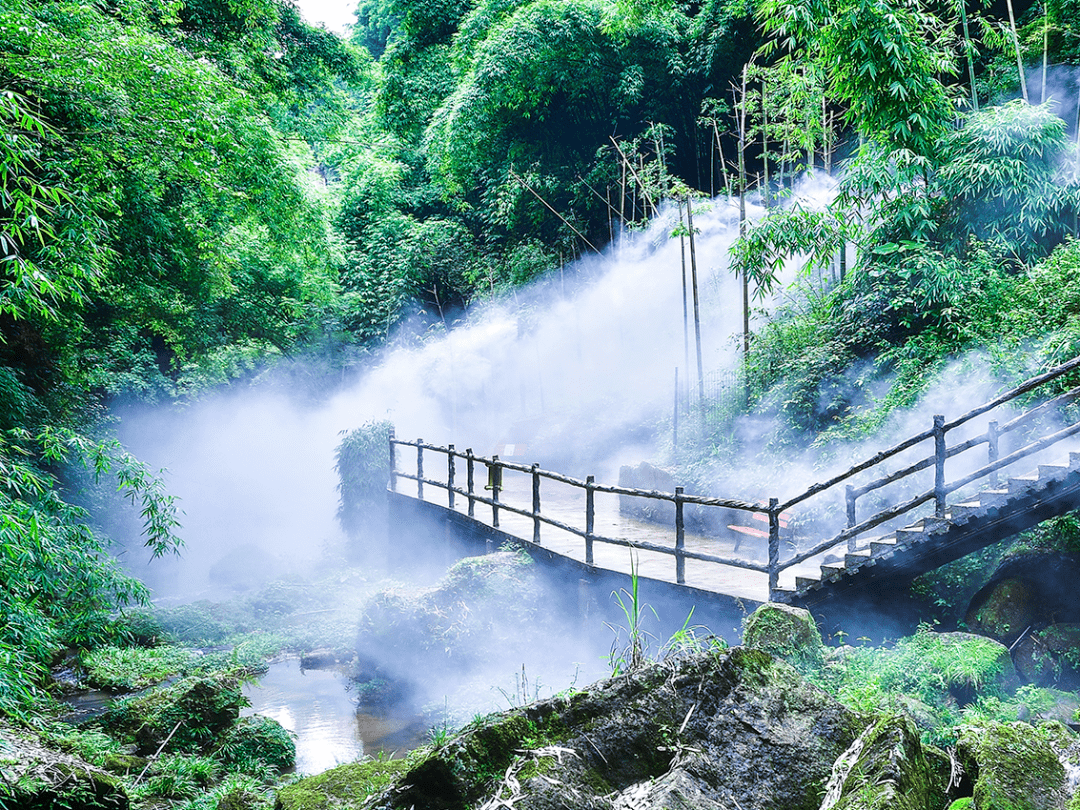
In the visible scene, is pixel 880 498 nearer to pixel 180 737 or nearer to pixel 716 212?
pixel 180 737

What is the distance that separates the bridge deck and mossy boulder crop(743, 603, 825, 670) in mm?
1012

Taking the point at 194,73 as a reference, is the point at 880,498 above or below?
below

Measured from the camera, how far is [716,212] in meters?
17.2

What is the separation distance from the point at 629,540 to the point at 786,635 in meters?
3.63

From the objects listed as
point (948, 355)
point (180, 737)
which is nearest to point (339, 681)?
point (180, 737)

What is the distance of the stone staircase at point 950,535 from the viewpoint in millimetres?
5723

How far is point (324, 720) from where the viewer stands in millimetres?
8367

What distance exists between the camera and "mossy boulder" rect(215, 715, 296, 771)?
6566mm

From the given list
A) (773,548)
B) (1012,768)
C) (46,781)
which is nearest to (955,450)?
(773,548)

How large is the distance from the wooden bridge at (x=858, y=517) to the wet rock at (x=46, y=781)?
2887 mm

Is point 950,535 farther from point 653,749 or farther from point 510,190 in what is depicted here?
point 510,190

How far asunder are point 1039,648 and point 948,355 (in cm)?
412

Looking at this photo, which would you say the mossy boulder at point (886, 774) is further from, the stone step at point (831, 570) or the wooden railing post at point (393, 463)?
the wooden railing post at point (393, 463)

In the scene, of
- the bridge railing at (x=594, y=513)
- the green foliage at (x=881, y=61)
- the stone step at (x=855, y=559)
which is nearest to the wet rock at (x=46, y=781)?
the bridge railing at (x=594, y=513)
